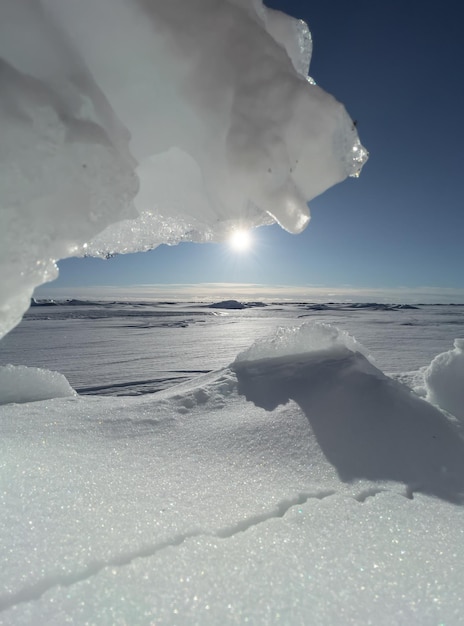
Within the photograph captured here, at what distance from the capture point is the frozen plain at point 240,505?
0.84 metres

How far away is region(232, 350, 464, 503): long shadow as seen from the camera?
152cm

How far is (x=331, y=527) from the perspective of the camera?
1.12 meters

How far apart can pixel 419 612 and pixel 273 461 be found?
761mm

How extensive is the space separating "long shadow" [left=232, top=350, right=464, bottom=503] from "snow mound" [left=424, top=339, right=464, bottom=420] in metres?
0.45

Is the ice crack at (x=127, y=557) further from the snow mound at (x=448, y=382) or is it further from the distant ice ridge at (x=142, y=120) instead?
the snow mound at (x=448, y=382)

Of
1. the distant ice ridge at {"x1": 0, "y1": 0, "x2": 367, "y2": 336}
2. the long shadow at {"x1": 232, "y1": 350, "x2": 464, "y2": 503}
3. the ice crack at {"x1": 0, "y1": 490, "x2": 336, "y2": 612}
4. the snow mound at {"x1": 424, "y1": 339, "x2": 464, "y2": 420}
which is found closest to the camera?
the ice crack at {"x1": 0, "y1": 490, "x2": 336, "y2": 612}

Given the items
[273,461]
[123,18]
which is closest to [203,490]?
[273,461]

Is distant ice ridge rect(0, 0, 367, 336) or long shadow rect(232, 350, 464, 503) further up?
distant ice ridge rect(0, 0, 367, 336)

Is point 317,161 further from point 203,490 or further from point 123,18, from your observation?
point 203,490

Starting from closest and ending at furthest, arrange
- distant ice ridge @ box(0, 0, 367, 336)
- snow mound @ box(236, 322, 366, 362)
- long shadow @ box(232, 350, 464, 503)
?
distant ice ridge @ box(0, 0, 367, 336), long shadow @ box(232, 350, 464, 503), snow mound @ box(236, 322, 366, 362)

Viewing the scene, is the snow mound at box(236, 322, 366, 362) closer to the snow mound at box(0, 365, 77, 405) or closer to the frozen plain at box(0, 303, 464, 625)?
the frozen plain at box(0, 303, 464, 625)

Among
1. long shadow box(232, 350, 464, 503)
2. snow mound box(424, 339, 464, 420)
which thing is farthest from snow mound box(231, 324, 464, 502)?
snow mound box(424, 339, 464, 420)

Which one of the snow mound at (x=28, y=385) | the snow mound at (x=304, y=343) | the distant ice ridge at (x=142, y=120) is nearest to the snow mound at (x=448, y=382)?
the snow mound at (x=304, y=343)

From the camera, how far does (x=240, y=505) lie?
3.98 feet
